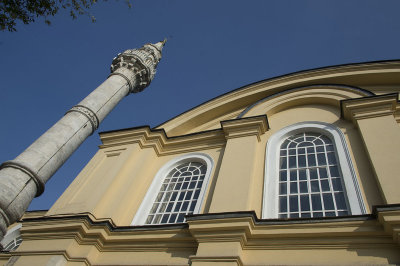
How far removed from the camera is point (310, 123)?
401 inches

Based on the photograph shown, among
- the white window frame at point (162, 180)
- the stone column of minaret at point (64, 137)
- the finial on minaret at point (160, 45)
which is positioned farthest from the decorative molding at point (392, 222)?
the finial on minaret at point (160, 45)

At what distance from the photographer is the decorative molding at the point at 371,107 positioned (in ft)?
29.1

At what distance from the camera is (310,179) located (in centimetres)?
814

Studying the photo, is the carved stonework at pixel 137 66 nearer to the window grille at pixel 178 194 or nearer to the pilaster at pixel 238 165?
the window grille at pixel 178 194

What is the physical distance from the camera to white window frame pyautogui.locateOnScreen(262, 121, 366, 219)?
709 cm

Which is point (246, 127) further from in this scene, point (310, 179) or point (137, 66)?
point (137, 66)

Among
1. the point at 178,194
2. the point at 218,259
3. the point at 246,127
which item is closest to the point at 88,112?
the point at 178,194

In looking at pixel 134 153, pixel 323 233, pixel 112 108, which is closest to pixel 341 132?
pixel 323 233

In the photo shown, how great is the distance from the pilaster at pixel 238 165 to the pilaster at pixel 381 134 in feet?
8.91

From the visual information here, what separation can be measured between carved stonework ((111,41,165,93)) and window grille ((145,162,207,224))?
16.7 ft

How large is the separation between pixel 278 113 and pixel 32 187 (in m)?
8.18

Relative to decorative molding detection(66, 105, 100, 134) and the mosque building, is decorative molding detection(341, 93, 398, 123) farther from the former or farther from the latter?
decorative molding detection(66, 105, 100, 134)

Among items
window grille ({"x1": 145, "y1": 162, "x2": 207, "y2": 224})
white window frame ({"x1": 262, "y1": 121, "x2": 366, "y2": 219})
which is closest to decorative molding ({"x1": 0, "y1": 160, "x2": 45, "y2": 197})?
window grille ({"x1": 145, "y1": 162, "x2": 207, "y2": 224})

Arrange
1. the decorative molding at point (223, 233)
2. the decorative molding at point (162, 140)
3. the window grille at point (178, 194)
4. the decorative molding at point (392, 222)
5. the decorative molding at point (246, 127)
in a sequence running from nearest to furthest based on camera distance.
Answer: the decorative molding at point (392, 222) → the decorative molding at point (223, 233) → the window grille at point (178, 194) → the decorative molding at point (246, 127) → the decorative molding at point (162, 140)
